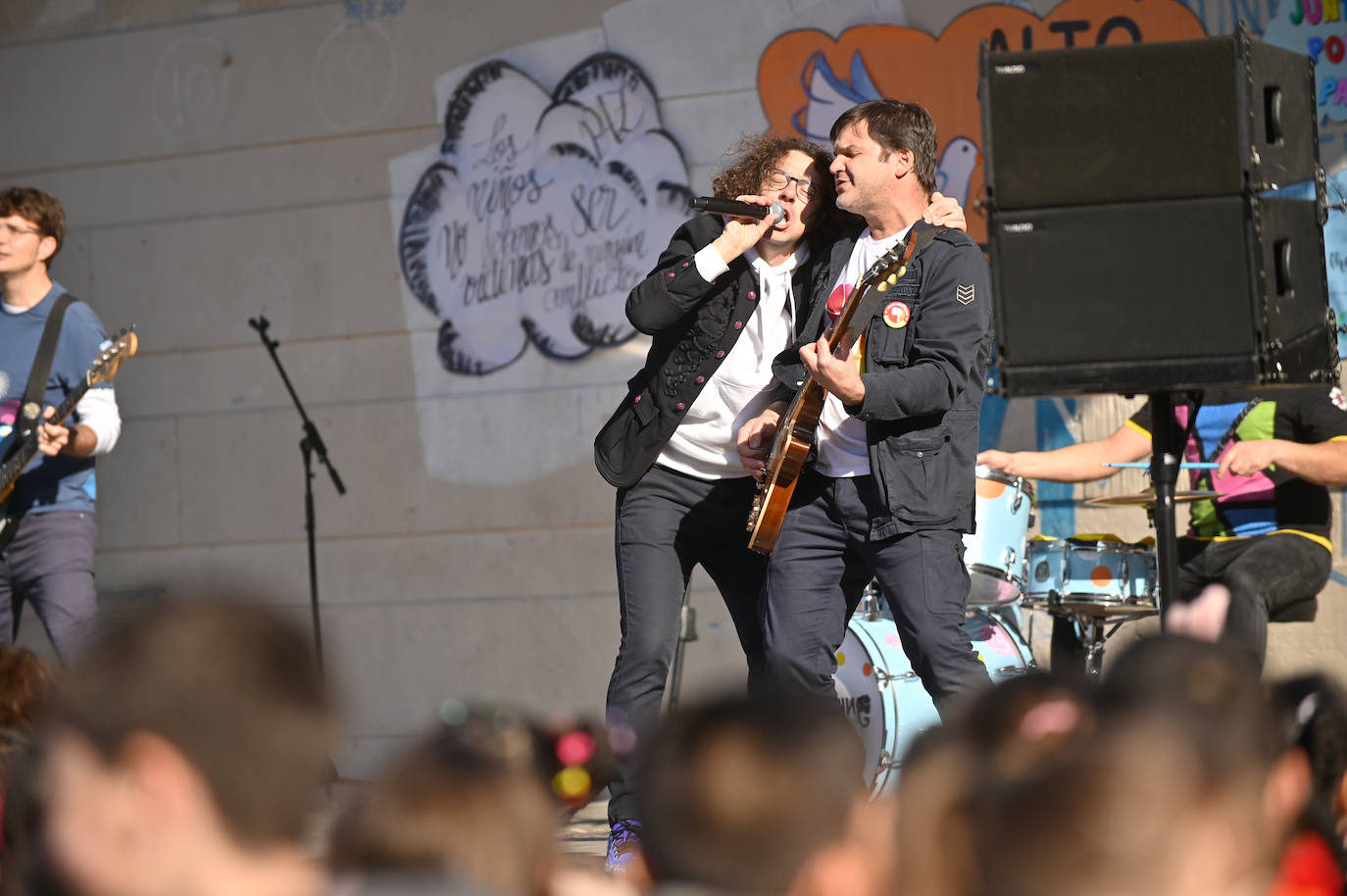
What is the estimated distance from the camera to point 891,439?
12.6 ft

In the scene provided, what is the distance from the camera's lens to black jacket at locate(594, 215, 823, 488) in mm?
4047

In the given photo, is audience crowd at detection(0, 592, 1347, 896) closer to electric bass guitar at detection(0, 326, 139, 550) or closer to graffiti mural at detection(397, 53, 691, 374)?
electric bass guitar at detection(0, 326, 139, 550)

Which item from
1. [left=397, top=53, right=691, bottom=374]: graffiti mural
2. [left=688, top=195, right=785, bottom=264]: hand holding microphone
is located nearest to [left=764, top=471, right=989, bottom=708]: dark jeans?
[left=688, top=195, right=785, bottom=264]: hand holding microphone

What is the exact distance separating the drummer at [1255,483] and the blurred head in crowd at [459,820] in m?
3.91

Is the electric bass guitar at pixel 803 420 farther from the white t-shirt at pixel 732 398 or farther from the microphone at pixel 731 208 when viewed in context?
the microphone at pixel 731 208

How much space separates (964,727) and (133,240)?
675 cm

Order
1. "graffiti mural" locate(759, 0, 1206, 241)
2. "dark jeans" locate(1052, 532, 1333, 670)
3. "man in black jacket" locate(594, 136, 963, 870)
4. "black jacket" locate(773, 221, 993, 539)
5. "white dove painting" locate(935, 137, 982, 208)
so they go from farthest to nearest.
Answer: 1. "white dove painting" locate(935, 137, 982, 208)
2. "graffiti mural" locate(759, 0, 1206, 241)
3. "dark jeans" locate(1052, 532, 1333, 670)
4. "man in black jacket" locate(594, 136, 963, 870)
5. "black jacket" locate(773, 221, 993, 539)

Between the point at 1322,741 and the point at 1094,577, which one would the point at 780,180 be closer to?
the point at 1094,577

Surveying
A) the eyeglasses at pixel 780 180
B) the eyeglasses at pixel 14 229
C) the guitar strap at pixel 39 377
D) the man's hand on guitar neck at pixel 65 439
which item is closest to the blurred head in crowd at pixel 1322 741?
the eyeglasses at pixel 780 180

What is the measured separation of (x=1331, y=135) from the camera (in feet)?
20.1

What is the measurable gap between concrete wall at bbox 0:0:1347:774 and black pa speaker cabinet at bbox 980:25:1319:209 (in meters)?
3.09

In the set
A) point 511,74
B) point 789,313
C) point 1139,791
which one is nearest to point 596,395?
point 511,74

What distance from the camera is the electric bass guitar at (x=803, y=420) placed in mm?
3873

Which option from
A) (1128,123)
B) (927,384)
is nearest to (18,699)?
(927,384)
